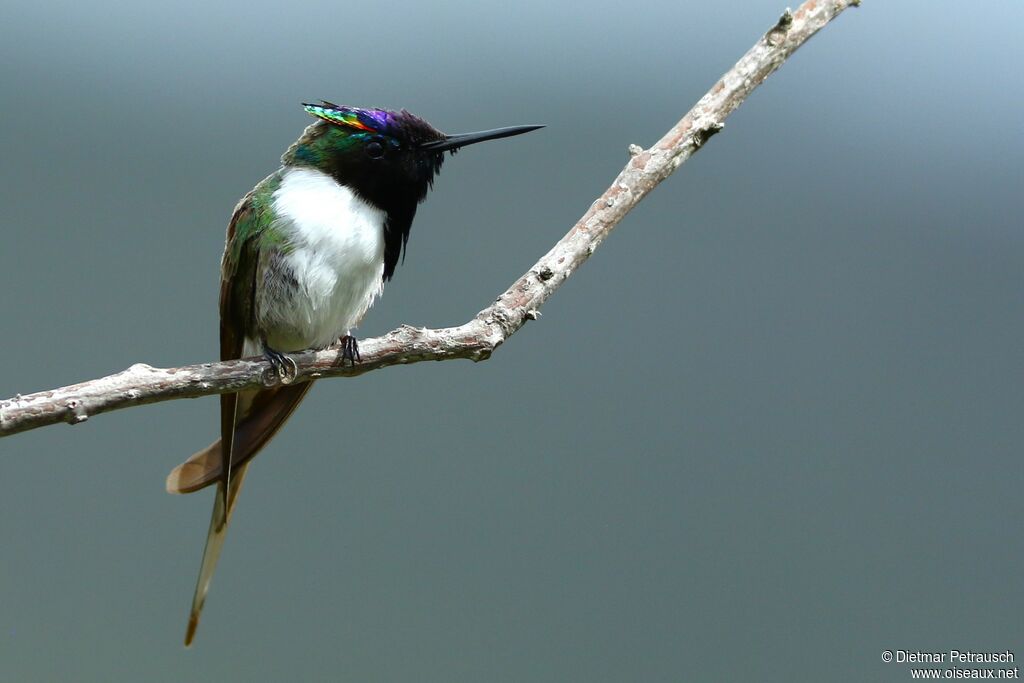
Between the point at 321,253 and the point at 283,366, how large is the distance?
13.3 inches

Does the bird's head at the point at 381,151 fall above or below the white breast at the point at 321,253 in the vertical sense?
above

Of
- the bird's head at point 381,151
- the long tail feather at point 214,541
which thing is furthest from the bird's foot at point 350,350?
the long tail feather at point 214,541

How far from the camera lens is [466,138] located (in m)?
2.29

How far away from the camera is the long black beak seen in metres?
2.25

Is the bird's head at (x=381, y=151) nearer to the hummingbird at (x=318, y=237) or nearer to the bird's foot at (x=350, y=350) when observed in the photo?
the hummingbird at (x=318, y=237)

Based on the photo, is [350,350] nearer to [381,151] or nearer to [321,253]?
[321,253]

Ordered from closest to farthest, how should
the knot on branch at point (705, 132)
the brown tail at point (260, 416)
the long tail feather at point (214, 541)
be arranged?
1. the knot on branch at point (705, 132)
2. the long tail feather at point (214, 541)
3. the brown tail at point (260, 416)

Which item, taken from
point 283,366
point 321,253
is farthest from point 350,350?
point 321,253

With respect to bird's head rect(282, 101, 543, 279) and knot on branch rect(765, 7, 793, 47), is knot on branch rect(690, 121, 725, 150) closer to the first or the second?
knot on branch rect(765, 7, 793, 47)

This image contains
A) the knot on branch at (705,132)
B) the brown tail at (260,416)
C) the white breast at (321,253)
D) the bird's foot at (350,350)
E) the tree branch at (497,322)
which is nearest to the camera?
the tree branch at (497,322)

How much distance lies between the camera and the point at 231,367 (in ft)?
5.92

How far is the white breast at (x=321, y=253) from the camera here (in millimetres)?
2195

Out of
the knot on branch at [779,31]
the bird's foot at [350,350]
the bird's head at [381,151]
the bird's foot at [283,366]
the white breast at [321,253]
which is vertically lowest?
the bird's foot at [283,366]

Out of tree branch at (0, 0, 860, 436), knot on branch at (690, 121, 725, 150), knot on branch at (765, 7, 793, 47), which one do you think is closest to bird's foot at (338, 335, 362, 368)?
tree branch at (0, 0, 860, 436)
